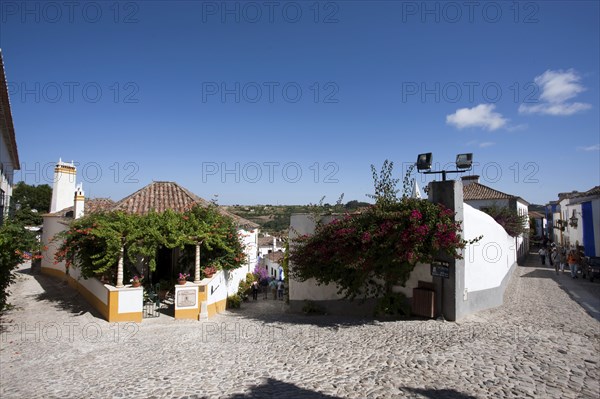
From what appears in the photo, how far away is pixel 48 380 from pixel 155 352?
207cm

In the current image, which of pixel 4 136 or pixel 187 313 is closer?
pixel 187 313

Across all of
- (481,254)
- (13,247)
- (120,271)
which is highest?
(13,247)

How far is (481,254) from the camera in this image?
10.5 meters

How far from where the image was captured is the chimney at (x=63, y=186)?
854 inches

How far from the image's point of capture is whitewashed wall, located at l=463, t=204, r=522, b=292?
9.95m

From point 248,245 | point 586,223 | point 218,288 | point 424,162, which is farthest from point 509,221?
point 218,288

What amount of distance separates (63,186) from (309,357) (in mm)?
22374

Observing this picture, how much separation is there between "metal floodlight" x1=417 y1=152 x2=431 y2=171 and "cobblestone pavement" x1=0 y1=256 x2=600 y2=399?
184 inches

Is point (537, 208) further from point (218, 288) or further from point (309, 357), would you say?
point (309, 357)

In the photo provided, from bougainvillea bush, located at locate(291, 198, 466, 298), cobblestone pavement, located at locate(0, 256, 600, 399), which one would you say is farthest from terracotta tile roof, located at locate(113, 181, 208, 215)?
bougainvillea bush, located at locate(291, 198, 466, 298)

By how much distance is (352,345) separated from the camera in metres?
7.74

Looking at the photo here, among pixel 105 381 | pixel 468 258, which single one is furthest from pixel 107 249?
pixel 468 258

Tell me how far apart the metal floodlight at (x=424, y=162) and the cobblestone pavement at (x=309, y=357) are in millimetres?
4664

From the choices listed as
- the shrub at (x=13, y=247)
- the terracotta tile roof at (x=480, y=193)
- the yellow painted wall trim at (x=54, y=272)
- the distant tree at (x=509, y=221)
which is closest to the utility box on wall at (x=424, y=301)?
the shrub at (x=13, y=247)
